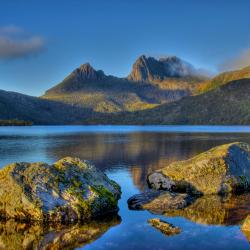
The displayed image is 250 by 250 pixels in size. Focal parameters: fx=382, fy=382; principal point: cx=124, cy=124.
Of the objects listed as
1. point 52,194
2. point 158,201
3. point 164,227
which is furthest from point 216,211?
point 52,194

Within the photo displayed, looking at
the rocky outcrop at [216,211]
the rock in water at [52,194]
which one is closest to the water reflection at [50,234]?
the rock in water at [52,194]

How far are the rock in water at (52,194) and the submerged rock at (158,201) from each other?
5.29 feet

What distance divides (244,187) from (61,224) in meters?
16.0

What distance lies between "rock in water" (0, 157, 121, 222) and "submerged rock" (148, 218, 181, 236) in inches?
157

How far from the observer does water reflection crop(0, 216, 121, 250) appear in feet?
57.8

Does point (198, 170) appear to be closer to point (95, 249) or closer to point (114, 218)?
point (114, 218)

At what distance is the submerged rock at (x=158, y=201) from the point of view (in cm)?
2365

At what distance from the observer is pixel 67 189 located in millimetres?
22750

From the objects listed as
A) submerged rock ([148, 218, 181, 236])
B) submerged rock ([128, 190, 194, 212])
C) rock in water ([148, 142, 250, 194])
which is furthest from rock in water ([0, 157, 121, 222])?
rock in water ([148, 142, 250, 194])

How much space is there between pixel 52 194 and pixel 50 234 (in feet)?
11.5

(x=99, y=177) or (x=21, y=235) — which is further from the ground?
(x=99, y=177)

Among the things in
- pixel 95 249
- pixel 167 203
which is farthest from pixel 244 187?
pixel 95 249

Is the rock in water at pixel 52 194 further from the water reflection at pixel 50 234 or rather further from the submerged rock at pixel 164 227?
the submerged rock at pixel 164 227

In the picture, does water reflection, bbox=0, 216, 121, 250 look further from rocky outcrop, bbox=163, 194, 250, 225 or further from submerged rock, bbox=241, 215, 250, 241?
submerged rock, bbox=241, 215, 250, 241
